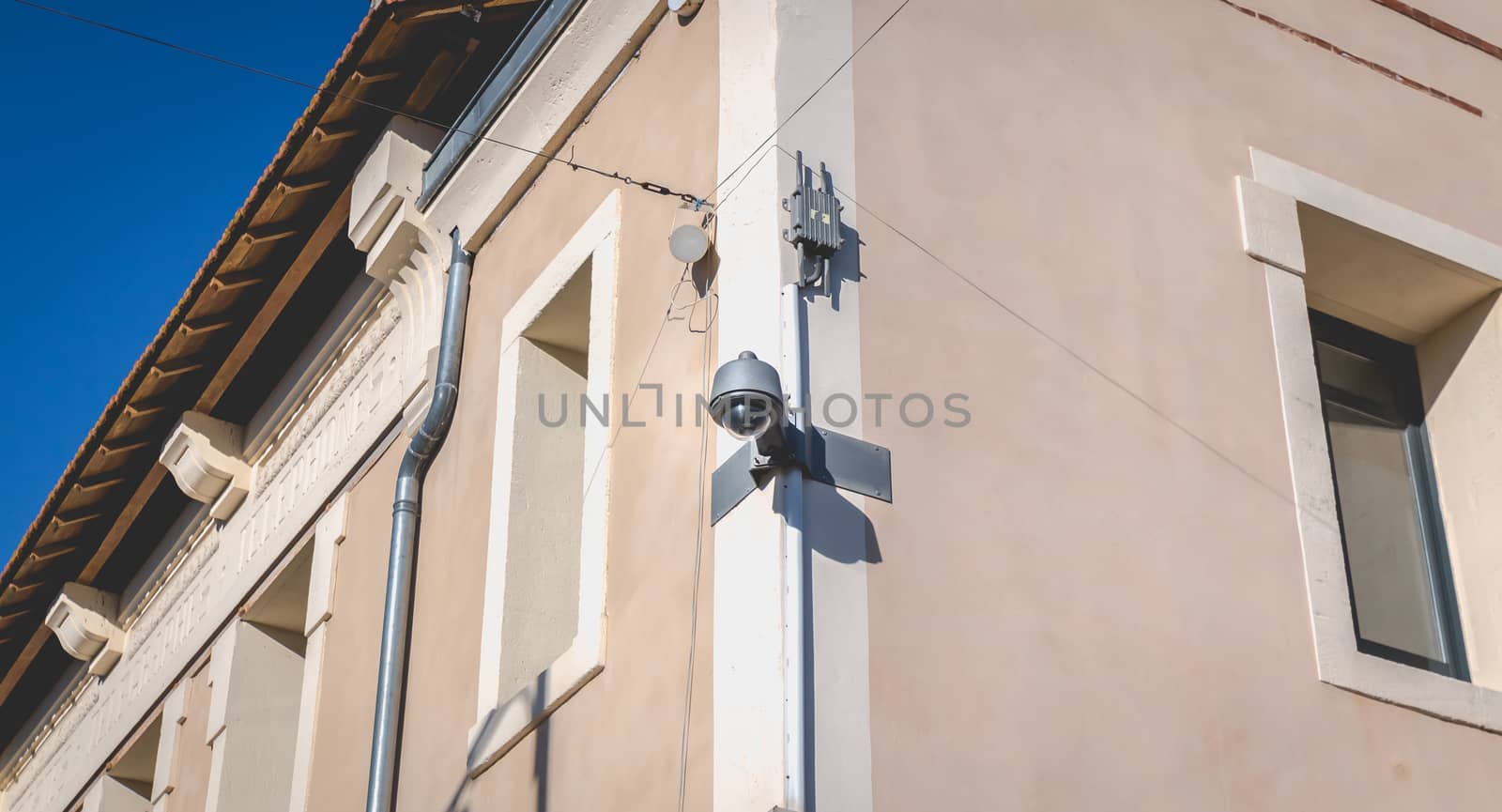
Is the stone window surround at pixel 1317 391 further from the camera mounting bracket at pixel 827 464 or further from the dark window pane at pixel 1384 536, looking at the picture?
the camera mounting bracket at pixel 827 464

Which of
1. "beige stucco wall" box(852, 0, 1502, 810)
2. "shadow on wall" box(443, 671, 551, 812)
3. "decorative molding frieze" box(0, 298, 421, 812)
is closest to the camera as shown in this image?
"beige stucco wall" box(852, 0, 1502, 810)

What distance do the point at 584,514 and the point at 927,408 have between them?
5.35 feet

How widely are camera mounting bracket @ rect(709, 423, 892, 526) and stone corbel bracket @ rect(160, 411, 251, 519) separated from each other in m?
6.69

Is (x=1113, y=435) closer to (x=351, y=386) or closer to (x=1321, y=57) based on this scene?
(x=1321, y=57)

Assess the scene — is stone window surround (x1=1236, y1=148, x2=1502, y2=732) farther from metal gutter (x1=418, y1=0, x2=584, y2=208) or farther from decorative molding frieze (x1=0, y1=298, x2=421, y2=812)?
decorative molding frieze (x1=0, y1=298, x2=421, y2=812)

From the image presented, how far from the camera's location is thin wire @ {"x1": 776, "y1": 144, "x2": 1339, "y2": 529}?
606 cm

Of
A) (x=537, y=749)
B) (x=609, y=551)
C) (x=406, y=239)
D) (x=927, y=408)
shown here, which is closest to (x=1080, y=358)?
(x=927, y=408)

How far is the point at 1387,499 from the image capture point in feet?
23.9

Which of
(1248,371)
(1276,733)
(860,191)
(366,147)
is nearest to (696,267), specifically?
(860,191)

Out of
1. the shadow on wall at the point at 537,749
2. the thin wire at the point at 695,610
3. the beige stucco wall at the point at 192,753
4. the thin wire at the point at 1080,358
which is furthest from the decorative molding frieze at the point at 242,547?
the thin wire at the point at 1080,358

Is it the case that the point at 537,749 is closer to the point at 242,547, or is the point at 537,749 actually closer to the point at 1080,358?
the point at 1080,358

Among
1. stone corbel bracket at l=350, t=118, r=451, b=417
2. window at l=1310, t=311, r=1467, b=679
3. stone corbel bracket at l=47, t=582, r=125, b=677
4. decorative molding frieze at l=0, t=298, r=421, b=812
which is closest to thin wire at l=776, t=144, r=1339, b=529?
window at l=1310, t=311, r=1467, b=679

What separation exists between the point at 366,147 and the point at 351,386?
139cm

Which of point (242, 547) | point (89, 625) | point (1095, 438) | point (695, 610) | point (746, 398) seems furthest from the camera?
point (89, 625)
